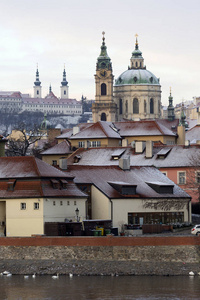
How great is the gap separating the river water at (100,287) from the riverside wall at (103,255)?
112cm

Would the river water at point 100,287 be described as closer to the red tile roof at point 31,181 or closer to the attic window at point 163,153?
the red tile roof at point 31,181

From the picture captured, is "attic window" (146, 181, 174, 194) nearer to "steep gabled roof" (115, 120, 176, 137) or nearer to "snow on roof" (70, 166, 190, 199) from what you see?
"snow on roof" (70, 166, 190, 199)

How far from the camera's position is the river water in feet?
191

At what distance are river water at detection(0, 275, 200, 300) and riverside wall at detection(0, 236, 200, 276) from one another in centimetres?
112

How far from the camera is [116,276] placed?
64375mm

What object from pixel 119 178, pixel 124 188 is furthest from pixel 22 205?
pixel 119 178

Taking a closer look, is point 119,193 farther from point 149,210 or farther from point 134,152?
point 134,152

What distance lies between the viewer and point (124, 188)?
262 feet

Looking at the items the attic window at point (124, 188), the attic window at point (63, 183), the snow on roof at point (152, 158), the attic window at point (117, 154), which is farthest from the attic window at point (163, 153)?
the attic window at point (63, 183)

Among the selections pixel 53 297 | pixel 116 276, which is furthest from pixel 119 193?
pixel 53 297

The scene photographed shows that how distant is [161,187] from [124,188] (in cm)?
464

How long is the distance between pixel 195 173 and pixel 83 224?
2416 centimetres

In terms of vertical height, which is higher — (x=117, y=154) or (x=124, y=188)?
(x=117, y=154)

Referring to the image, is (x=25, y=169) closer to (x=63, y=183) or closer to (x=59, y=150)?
(x=63, y=183)
